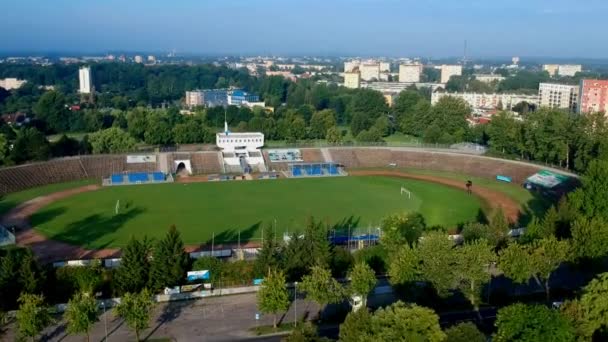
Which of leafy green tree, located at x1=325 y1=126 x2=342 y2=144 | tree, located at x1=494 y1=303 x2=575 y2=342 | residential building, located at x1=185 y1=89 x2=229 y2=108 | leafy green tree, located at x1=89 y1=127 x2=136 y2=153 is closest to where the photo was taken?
tree, located at x1=494 y1=303 x2=575 y2=342

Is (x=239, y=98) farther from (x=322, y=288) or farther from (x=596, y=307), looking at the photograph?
(x=596, y=307)

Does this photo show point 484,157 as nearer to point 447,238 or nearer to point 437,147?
point 437,147

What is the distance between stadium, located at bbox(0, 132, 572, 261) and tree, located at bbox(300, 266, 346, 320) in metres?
9.38

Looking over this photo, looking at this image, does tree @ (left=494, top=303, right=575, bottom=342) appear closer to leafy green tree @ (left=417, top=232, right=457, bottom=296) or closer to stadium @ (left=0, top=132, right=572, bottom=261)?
leafy green tree @ (left=417, top=232, right=457, bottom=296)

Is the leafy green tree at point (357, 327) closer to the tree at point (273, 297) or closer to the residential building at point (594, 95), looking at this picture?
the tree at point (273, 297)

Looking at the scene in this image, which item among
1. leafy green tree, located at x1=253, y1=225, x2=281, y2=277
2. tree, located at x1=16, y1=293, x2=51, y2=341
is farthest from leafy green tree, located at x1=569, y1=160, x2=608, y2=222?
tree, located at x1=16, y1=293, x2=51, y2=341

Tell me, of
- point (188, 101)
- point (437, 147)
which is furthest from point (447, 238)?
point (188, 101)

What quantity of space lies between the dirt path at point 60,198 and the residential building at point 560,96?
6707cm

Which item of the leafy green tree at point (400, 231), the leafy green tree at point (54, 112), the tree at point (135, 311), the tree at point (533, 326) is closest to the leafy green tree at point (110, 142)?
the leafy green tree at point (54, 112)

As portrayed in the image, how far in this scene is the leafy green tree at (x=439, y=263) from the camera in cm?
2561

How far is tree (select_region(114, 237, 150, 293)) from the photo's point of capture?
86.7 ft

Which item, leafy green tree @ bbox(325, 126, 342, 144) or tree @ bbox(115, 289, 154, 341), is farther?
leafy green tree @ bbox(325, 126, 342, 144)

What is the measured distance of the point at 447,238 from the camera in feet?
87.7

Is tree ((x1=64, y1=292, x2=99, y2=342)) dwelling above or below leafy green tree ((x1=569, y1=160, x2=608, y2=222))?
below
